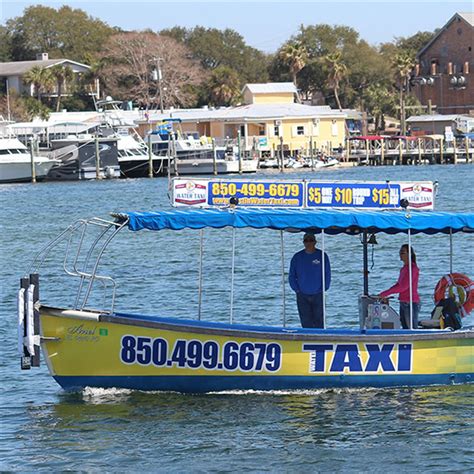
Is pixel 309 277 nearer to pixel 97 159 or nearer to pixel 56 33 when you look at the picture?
pixel 97 159

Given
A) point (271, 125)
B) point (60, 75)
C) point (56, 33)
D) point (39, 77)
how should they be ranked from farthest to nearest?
point (56, 33) → point (60, 75) → point (39, 77) → point (271, 125)

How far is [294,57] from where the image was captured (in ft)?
396

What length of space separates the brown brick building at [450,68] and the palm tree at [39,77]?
3428cm

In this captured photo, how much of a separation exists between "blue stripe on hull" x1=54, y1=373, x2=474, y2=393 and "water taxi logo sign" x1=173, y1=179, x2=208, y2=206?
2347mm

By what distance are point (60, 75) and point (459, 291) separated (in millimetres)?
99722

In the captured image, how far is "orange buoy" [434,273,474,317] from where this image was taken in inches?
700

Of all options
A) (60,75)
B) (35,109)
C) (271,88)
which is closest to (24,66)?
(60,75)

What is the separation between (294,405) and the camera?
55.5 ft

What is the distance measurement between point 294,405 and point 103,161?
238 feet

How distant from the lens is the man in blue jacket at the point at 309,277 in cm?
1748

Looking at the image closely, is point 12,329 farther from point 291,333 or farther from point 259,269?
point 259,269

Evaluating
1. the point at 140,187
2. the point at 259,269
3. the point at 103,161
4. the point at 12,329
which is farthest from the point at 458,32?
the point at 12,329

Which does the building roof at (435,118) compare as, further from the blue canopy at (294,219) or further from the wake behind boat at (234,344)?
the wake behind boat at (234,344)

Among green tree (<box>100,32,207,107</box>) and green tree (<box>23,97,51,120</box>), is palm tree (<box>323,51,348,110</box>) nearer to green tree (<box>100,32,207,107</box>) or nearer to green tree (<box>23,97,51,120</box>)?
green tree (<box>100,32,207,107</box>)
